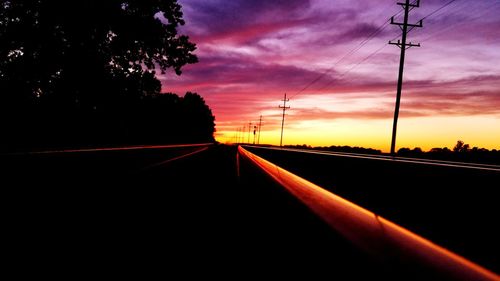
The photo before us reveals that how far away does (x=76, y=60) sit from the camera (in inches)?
1061

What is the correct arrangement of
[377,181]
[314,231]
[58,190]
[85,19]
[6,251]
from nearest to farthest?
[6,251]
[314,231]
[58,190]
[377,181]
[85,19]

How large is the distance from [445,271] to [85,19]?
28.3 m

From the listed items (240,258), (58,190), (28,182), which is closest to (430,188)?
(240,258)

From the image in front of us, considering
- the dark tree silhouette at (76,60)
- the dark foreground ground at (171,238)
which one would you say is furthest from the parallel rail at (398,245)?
the dark tree silhouette at (76,60)

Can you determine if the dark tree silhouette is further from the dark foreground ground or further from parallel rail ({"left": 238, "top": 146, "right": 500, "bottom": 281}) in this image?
parallel rail ({"left": 238, "top": 146, "right": 500, "bottom": 281})

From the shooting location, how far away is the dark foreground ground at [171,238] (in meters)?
3.41

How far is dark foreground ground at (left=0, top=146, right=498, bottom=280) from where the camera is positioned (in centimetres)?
341

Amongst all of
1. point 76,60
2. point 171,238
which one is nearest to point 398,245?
point 171,238

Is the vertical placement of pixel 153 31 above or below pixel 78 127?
above

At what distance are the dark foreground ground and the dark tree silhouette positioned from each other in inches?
722

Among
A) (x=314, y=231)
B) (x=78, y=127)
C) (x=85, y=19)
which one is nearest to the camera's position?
(x=314, y=231)

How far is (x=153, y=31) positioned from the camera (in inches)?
1112

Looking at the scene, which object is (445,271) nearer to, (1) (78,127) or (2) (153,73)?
(2) (153,73)

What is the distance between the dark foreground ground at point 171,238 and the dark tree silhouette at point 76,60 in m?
18.3
